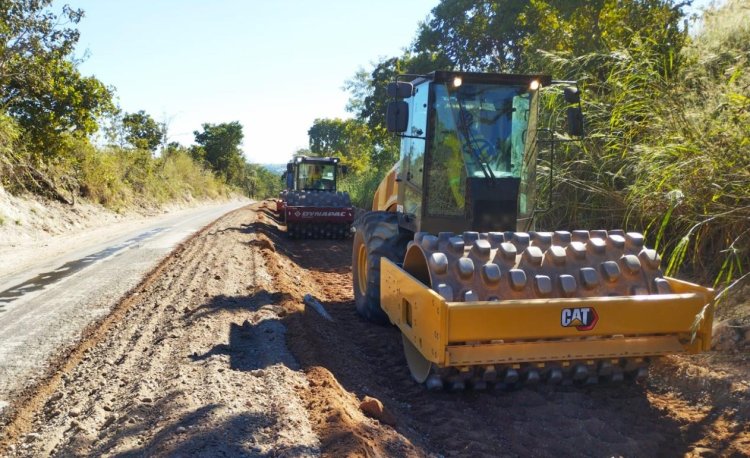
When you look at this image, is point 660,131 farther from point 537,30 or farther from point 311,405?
point 537,30

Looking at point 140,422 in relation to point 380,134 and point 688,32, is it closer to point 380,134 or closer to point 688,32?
point 688,32

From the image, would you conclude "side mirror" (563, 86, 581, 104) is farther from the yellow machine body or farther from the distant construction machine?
the distant construction machine

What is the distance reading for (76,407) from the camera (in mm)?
4012

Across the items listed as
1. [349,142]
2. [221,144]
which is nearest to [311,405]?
[349,142]

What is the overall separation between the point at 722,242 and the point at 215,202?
44343 mm

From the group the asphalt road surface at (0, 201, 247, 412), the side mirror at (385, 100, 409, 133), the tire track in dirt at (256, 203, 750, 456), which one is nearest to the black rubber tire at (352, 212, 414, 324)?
the tire track in dirt at (256, 203, 750, 456)

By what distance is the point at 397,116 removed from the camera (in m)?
5.14

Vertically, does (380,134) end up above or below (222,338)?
above

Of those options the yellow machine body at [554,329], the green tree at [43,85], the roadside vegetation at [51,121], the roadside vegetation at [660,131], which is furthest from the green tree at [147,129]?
the yellow machine body at [554,329]

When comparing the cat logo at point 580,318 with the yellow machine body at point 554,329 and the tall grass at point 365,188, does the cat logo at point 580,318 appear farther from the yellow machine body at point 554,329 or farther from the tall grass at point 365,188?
the tall grass at point 365,188

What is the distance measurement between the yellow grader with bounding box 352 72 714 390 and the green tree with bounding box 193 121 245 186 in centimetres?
5434

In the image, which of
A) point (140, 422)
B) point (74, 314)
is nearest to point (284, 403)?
point (140, 422)

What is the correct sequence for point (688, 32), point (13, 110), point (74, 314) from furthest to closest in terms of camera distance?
point (13, 110) < point (688, 32) < point (74, 314)

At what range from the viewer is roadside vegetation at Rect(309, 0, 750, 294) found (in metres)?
4.74
